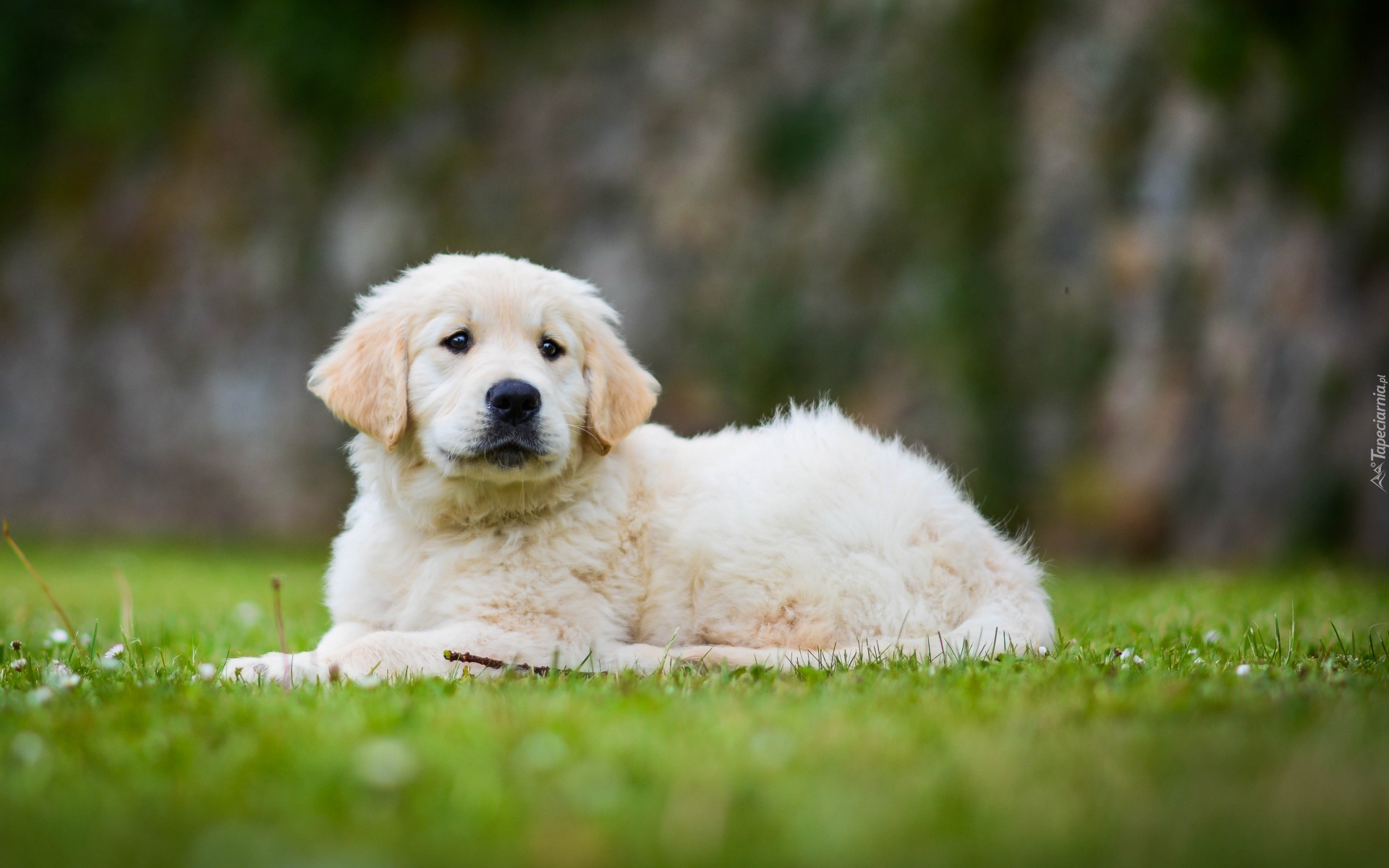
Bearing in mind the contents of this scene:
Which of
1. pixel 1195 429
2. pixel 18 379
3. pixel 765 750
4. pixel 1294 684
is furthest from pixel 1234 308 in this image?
pixel 18 379

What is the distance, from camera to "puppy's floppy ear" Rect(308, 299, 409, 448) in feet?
12.4

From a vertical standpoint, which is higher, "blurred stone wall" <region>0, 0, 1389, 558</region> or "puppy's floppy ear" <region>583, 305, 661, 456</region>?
"blurred stone wall" <region>0, 0, 1389, 558</region>

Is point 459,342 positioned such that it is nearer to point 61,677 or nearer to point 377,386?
point 377,386

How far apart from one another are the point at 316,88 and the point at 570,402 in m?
9.52

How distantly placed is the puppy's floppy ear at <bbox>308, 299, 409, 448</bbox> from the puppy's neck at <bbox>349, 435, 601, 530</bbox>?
0.12 m

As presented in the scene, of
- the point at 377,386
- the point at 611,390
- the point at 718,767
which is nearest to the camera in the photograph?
the point at 718,767

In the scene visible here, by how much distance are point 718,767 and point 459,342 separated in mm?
2141

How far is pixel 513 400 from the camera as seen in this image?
3.53 m

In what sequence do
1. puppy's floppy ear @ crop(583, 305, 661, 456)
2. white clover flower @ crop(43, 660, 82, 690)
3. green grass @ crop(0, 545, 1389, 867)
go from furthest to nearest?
puppy's floppy ear @ crop(583, 305, 661, 456)
white clover flower @ crop(43, 660, 82, 690)
green grass @ crop(0, 545, 1389, 867)

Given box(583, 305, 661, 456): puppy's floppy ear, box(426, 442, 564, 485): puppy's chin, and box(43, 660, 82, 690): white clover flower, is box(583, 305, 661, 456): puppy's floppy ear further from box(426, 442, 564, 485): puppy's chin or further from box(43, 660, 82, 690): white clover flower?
box(43, 660, 82, 690): white clover flower

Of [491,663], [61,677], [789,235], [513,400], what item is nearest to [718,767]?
[491,663]

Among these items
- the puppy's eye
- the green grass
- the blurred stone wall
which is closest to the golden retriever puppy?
the puppy's eye

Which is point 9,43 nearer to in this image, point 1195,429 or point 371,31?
point 371,31

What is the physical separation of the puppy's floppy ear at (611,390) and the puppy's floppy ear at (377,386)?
0.62m
